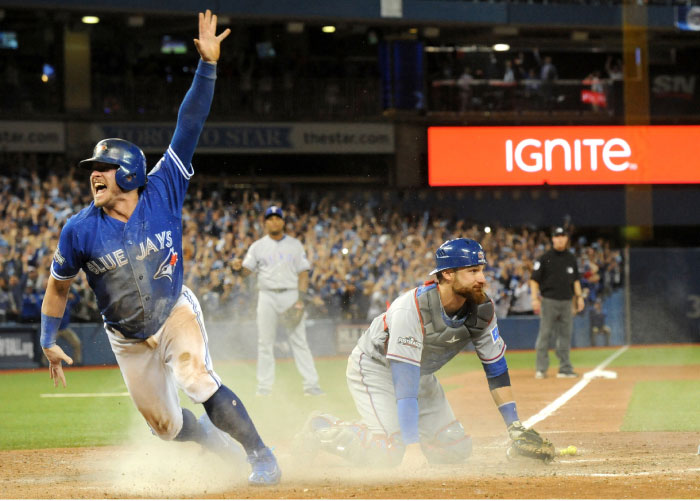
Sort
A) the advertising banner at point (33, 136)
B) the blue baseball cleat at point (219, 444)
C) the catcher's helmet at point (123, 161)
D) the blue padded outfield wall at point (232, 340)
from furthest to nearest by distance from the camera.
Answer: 1. the advertising banner at point (33, 136)
2. the blue padded outfield wall at point (232, 340)
3. the blue baseball cleat at point (219, 444)
4. the catcher's helmet at point (123, 161)

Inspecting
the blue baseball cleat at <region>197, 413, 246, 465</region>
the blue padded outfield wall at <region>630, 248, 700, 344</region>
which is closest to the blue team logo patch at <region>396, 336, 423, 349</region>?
the blue baseball cleat at <region>197, 413, 246, 465</region>

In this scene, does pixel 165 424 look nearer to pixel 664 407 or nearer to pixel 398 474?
pixel 398 474

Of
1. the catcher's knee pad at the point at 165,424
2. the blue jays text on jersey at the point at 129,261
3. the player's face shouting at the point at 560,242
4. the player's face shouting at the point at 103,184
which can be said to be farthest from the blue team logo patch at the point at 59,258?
the player's face shouting at the point at 560,242

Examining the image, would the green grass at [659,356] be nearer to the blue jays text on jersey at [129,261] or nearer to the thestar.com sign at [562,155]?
the thestar.com sign at [562,155]

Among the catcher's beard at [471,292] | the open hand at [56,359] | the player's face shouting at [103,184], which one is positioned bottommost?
the open hand at [56,359]

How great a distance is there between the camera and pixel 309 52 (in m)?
27.1

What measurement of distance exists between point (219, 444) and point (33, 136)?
18.9 meters

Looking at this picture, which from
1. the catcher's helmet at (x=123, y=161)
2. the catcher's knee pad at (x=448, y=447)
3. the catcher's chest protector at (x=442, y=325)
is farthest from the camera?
the catcher's knee pad at (x=448, y=447)

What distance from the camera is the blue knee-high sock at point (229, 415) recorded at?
5688mm

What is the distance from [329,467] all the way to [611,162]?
20.7m

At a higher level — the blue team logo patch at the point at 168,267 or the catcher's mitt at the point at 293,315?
the blue team logo patch at the point at 168,267

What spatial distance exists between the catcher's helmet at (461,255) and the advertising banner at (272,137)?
60.9 feet

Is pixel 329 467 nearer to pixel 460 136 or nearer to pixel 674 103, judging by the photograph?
pixel 460 136

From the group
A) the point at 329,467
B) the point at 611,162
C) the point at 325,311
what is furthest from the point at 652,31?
the point at 329,467
